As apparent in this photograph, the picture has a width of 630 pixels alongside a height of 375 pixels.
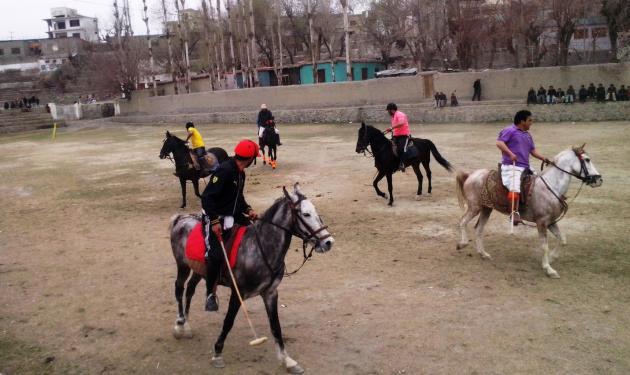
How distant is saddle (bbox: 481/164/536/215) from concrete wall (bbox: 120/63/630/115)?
1876 centimetres

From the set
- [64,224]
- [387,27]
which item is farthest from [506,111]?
[387,27]

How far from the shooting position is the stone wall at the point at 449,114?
73.8 ft

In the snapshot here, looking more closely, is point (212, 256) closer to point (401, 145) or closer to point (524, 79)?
point (401, 145)

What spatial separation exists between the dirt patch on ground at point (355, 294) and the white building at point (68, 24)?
295ft

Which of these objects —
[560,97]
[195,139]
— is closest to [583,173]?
[195,139]

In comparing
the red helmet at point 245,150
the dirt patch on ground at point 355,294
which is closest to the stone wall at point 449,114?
the dirt patch on ground at point 355,294

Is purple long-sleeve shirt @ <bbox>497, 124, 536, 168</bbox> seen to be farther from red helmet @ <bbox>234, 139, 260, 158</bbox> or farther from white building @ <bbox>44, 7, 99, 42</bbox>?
white building @ <bbox>44, 7, 99, 42</bbox>

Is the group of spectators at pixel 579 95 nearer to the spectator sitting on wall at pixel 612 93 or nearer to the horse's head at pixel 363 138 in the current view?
the spectator sitting on wall at pixel 612 93

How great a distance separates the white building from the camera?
304 feet

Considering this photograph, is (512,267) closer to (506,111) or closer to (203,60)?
(506,111)

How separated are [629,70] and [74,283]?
23387 mm

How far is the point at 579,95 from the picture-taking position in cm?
2344

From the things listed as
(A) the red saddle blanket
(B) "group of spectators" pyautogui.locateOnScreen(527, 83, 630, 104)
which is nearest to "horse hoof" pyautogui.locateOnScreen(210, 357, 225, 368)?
(A) the red saddle blanket

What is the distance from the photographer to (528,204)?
7762 mm
